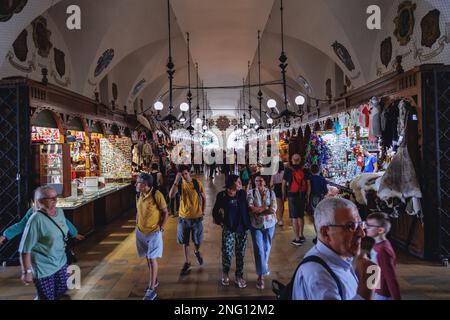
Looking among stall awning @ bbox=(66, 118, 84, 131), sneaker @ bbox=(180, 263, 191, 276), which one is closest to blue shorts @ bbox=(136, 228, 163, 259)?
sneaker @ bbox=(180, 263, 191, 276)

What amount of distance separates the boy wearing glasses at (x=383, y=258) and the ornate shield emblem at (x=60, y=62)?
733cm

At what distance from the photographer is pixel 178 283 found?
4348 millimetres

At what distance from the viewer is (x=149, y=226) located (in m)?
3.85

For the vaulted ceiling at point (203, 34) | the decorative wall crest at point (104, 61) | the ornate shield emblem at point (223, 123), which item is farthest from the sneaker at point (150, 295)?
the ornate shield emblem at point (223, 123)

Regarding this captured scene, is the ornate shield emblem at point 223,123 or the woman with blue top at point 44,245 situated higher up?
the ornate shield emblem at point 223,123

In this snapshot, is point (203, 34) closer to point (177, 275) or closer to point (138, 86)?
point (138, 86)

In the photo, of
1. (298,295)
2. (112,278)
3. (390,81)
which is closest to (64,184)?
(112,278)

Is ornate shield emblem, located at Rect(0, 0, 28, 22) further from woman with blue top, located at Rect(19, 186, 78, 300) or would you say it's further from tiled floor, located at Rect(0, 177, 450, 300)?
tiled floor, located at Rect(0, 177, 450, 300)

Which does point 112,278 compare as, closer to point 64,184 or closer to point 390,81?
point 64,184

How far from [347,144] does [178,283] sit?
6256 millimetres

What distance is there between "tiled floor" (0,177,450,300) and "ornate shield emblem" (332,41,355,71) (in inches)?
185

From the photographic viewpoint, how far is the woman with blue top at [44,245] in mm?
2766

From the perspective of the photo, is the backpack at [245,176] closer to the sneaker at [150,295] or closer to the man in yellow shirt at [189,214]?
the man in yellow shirt at [189,214]

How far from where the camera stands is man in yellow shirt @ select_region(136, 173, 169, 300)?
3859 millimetres
